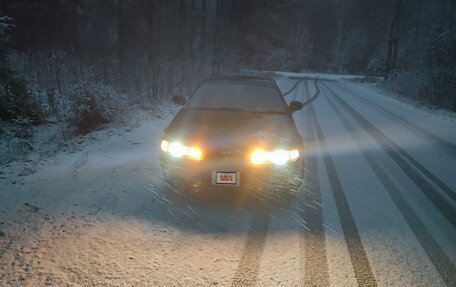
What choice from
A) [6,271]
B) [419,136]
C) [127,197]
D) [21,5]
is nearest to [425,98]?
[419,136]

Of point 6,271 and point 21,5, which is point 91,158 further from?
point 21,5

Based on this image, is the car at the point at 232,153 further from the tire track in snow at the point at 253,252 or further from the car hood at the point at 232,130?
the tire track in snow at the point at 253,252

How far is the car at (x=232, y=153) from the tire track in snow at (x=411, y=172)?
205cm

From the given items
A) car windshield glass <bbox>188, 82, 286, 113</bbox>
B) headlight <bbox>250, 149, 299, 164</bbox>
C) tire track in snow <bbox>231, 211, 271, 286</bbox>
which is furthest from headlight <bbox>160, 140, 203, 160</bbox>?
car windshield glass <bbox>188, 82, 286, 113</bbox>

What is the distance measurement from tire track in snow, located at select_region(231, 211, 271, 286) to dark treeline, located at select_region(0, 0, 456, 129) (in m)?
6.49

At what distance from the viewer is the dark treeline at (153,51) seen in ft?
33.5

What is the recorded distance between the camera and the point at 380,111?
49.2 feet

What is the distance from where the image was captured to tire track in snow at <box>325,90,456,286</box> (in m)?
3.32

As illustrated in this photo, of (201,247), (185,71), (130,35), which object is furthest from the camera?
(130,35)

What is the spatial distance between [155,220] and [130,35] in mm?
22117

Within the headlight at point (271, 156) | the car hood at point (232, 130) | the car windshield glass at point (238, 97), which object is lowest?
the headlight at point (271, 156)

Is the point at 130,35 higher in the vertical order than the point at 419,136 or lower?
higher

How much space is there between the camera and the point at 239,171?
4234 mm

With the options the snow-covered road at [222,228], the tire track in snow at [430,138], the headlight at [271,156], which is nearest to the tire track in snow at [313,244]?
the snow-covered road at [222,228]
